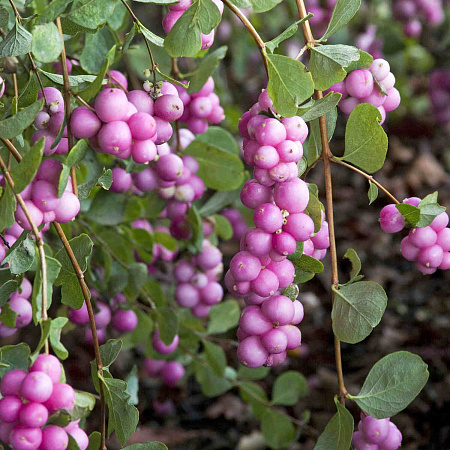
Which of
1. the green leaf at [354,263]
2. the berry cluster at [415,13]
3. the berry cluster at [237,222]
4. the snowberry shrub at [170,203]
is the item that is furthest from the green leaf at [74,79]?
the berry cluster at [415,13]

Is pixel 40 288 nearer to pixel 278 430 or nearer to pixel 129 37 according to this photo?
pixel 129 37

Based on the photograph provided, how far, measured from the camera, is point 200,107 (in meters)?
0.84

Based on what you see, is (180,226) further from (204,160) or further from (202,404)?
(202,404)

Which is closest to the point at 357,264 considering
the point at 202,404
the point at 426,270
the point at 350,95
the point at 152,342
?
the point at 426,270

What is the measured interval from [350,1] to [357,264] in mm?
294

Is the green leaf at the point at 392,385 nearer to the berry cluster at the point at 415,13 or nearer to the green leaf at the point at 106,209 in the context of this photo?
the green leaf at the point at 106,209

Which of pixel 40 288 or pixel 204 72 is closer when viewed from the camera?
pixel 40 288

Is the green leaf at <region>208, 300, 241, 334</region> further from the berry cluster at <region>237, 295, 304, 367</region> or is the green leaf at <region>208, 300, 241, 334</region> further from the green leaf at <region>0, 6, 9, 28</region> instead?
the green leaf at <region>0, 6, 9, 28</region>

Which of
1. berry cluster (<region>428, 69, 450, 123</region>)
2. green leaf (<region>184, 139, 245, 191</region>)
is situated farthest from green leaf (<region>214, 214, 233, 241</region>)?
berry cluster (<region>428, 69, 450, 123</region>)

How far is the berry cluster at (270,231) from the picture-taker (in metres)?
0.59

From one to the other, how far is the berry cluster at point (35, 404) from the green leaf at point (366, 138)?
400 millimetres

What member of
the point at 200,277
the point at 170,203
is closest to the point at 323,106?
the point at 170,203

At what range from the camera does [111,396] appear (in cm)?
63

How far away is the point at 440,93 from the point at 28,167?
1886 mm
